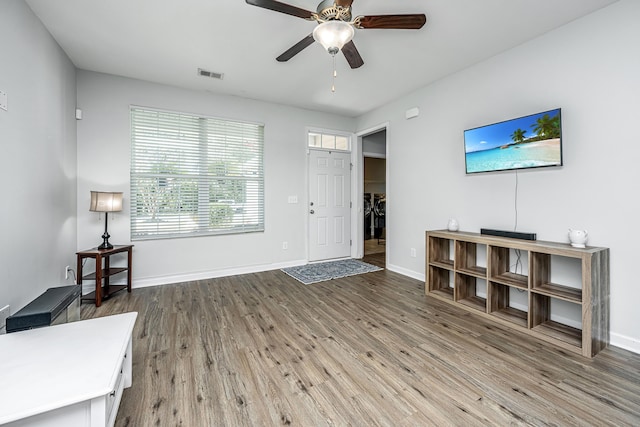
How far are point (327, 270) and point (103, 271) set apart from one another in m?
2.93

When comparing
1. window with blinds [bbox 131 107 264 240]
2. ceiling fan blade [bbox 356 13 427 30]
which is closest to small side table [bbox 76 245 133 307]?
window with blinds [bbox 131 107 264 240]

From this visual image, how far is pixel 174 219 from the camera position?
12.6 feet

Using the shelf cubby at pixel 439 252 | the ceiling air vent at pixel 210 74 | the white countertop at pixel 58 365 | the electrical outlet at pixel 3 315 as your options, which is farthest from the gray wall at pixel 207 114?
the white countertop at pixel 58 365

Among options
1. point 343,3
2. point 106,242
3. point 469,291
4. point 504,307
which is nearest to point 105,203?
point 106,242

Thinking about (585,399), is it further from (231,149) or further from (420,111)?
(231,149)

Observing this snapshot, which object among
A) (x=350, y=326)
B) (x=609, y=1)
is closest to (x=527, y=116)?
(x=609, y=1)

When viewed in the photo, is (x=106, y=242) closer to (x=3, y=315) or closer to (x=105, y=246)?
(x=105, y=246)

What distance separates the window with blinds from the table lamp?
356 mm

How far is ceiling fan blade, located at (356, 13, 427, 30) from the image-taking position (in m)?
1.91

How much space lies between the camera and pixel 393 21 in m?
1.96

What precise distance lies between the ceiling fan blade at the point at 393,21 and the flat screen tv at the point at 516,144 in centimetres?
148

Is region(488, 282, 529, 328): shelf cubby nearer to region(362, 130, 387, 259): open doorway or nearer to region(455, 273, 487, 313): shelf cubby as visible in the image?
region(455, 273, 487, 313): shelf cubby

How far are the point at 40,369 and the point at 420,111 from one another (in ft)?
14.1

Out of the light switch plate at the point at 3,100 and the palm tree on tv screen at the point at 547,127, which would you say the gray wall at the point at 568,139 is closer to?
the palm tree on tv screen at the point at 547,127
